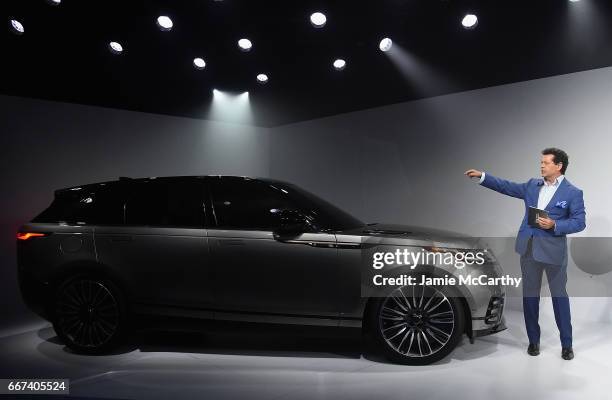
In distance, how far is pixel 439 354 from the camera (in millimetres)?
4137

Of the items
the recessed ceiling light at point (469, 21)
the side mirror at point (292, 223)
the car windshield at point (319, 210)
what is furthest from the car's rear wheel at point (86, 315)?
the recessed ceiling light at point (469, 21)

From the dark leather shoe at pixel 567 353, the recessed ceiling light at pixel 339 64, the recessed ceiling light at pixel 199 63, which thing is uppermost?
the recessed ceiling light at pixel 199 63

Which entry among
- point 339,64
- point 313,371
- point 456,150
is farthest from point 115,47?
point 456,150

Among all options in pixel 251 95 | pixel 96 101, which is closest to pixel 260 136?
pixel 251 95

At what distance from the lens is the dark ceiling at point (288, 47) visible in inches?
203

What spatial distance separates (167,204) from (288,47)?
2.72 meters

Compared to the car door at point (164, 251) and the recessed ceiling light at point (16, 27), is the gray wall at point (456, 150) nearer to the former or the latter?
the car door at point (164, 251)

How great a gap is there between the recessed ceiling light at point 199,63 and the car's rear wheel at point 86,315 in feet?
10.3

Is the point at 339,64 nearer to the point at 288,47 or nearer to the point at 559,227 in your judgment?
the point at 288,47

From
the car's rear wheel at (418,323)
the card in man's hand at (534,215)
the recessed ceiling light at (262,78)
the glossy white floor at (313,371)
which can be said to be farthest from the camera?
the recessed ceiling light at (262,78)

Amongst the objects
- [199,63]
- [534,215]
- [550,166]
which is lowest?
[534,215]

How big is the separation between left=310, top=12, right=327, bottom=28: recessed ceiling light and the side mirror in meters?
2.49

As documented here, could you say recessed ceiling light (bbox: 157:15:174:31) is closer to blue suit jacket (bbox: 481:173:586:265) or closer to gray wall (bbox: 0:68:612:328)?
gray wall (bbox: 0:68:612:328)

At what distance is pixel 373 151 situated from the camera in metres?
7.44
